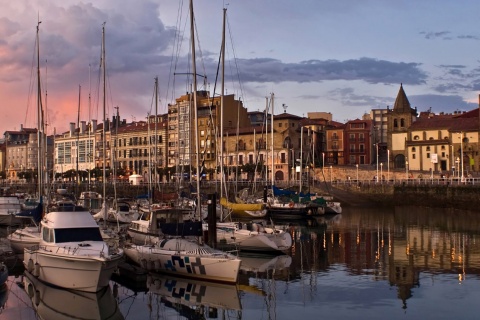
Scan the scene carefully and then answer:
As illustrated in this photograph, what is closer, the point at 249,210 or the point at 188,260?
the point at 188,260

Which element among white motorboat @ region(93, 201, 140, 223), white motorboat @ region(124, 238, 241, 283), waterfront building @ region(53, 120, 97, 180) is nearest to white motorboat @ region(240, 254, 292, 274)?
white motorboat @ region(124, 238, 241, 283)

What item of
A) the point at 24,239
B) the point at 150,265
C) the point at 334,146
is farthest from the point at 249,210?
the point at 334,146

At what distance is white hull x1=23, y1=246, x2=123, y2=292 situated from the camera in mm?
22844

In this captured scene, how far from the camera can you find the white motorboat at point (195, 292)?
74.9 feet

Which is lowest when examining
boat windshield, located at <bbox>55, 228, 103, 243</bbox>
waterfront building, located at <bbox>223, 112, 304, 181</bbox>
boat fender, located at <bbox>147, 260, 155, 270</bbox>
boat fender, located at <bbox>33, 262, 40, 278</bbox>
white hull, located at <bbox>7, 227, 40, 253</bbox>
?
boat fender, located at <bbox>147, 260, 155, 270</bbox>

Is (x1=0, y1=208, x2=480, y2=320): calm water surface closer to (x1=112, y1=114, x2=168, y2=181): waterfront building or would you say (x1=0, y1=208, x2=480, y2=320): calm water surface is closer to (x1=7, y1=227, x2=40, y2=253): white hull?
(x1=7, y1=227, x2=40, y2=253): white hull

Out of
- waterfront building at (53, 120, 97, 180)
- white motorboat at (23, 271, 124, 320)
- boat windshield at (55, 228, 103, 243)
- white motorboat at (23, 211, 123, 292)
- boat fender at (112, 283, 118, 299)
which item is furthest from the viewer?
waterfront building at (53, 120, 97, 180)

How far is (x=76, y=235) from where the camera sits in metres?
25.6

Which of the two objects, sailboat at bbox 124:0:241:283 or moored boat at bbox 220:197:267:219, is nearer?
sailboat at bbox 124:0:241:283

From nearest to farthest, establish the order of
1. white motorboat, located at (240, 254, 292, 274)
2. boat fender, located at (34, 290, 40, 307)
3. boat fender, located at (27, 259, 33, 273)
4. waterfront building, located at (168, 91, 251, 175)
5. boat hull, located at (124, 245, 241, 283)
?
boat fender, located at (34, 290, 40, 307) → boat hull, located at (124, 245, 241, 283) → boat fender, located at (27, 259, 33, 273) → white motorboat, located at (240, 254, 292, 274) → waterfront building, located at (168, 91, 251, 175)

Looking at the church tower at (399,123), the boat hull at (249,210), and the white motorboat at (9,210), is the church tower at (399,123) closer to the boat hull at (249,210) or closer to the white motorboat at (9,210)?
the boat hull at (249,210)

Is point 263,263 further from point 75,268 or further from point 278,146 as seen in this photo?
point 278,146

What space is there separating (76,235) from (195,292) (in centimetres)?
570

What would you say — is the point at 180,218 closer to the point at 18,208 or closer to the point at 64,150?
the point at 18,208
